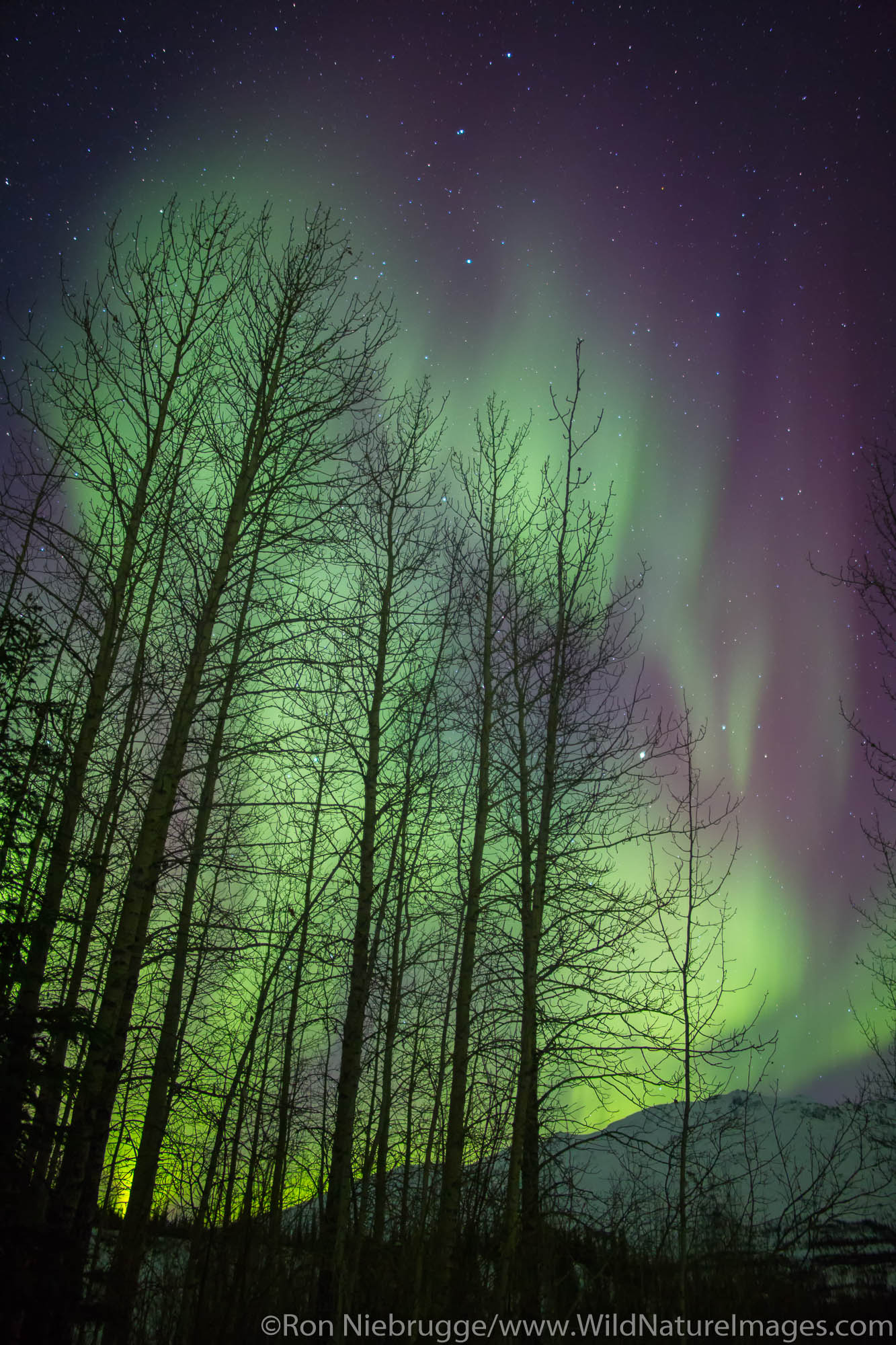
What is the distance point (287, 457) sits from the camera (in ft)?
23.7

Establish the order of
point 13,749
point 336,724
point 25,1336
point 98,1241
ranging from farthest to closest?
1. point 336,724
2. point 98,1241
3. point 13,749
4. point 25,1336

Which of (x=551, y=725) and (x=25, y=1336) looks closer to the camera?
(x=25, y=1336)

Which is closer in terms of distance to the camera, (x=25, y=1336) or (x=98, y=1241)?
(x=25, y=1336)

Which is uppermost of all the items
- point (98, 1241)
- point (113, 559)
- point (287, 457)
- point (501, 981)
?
point (287, 457)

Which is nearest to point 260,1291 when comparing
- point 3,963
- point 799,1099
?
point 3,963

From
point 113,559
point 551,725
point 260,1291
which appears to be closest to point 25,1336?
point 260,1291

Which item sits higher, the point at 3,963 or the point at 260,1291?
the point at 3,963

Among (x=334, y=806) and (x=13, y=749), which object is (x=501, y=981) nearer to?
(x=334, y=806)

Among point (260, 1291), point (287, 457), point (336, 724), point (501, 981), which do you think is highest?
point (287, 457)

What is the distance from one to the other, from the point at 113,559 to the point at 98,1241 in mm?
6608

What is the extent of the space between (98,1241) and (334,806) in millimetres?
4592

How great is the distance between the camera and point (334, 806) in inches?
328

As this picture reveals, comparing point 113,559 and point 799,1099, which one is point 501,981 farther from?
point 799,1099

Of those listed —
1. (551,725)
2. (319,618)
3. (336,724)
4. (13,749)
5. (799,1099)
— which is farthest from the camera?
(799,1099)
